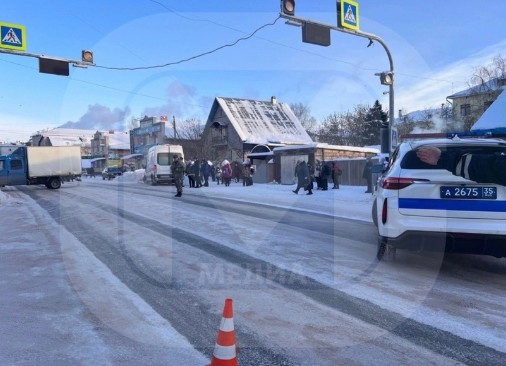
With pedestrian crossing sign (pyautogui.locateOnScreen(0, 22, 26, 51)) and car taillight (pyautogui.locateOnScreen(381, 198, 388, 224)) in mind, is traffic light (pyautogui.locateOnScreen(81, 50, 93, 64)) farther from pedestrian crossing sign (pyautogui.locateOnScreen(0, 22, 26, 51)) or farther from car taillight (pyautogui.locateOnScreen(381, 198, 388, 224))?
car taillight (pyautogui.locateOnScreen(381, 198, 388, 224))

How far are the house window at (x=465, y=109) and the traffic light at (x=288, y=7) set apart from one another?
42.5 metres

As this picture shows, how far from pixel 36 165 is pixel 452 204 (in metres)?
26.1

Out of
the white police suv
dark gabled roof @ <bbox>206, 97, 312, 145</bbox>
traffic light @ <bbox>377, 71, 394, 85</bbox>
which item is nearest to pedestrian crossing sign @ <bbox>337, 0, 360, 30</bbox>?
traffic light @ <bbox>377, 71, 394, 85</bbox>

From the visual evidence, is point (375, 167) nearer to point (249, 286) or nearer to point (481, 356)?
point (249, 286)

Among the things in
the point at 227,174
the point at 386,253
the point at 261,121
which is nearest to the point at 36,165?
the point at 227,174

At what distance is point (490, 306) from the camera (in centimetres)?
423

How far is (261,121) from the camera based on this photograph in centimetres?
4450

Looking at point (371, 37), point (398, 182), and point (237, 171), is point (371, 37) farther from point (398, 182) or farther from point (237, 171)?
point (237, 171)

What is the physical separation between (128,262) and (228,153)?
39023 mm

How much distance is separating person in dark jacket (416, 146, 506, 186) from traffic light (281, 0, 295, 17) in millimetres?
6986

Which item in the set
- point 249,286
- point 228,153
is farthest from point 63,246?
point 228,153

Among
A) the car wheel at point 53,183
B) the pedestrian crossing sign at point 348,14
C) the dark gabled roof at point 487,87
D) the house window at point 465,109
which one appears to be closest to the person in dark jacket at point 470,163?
the pedestrian crossing sign at point 348,14

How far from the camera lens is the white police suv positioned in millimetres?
4816

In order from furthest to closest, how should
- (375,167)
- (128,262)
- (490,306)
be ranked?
(375,167), (128,262), (490,306)
